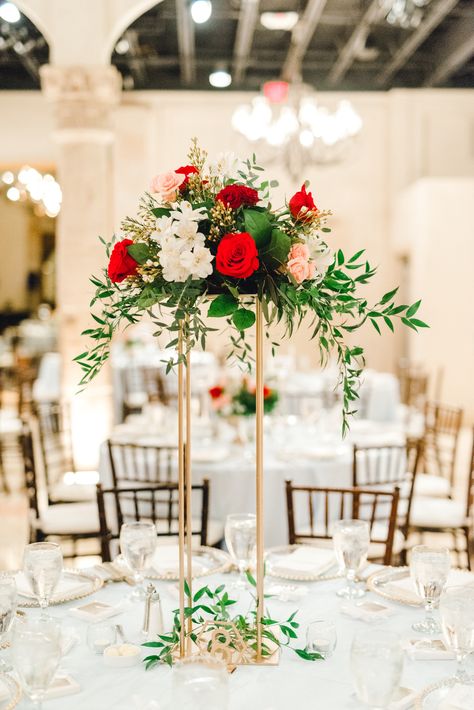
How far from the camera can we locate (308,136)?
8.30 m

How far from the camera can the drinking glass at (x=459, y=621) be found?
1669mm

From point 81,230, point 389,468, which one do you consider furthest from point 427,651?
point 81,230

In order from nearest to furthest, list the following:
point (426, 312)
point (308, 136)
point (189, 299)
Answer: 1. point (189, 299)
2. point (308, 136)
3. point (426, 312)

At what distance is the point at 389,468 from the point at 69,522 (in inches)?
66.1

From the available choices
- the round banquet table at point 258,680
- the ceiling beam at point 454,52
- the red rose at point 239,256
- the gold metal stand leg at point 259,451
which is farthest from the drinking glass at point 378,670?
the ceiling beam at point 454,52

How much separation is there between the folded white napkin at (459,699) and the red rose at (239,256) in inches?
36.8

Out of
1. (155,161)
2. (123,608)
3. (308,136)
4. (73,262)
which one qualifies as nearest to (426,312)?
(308,136)

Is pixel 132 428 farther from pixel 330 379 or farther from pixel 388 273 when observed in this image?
pixel 388 273

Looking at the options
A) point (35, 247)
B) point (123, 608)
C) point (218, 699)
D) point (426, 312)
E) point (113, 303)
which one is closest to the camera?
point (218, 699)

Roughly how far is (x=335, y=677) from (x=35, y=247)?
56.9 ft

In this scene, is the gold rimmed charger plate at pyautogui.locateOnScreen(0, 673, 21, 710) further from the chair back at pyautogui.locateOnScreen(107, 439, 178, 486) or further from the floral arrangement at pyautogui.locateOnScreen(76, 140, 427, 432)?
the chair back at pyautogui.locateOnScreen(107, 439, 178, 486)

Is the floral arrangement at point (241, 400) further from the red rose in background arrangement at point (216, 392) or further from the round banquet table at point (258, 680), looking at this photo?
the round banquet table at point (258, 680)

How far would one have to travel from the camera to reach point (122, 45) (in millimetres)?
10758

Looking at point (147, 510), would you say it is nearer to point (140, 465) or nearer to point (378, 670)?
point (140, 465)
